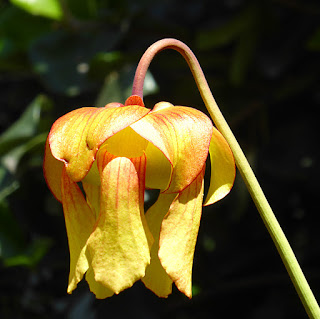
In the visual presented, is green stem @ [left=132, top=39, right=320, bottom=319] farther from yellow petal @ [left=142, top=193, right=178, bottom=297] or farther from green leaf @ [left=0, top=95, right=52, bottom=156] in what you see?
green leaf @ [left=0, top=95, right=52, bottom=156]

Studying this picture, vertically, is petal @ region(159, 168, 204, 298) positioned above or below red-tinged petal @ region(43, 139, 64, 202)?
below

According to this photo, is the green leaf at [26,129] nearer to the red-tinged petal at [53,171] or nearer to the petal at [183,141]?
the red-tinged petal at [53,171]

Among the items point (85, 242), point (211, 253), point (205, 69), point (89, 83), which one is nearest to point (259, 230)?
point (211, 253)

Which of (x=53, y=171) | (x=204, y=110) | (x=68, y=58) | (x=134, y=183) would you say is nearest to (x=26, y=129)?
(x=68, y=58)

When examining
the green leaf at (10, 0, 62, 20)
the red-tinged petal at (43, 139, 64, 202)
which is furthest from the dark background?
the red-tinged petal at (43, 139, 64, 202)

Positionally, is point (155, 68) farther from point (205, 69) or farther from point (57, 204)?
point (57, 204)

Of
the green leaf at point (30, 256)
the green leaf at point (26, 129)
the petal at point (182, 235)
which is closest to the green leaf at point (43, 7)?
the green leaf at point (26, 129)
